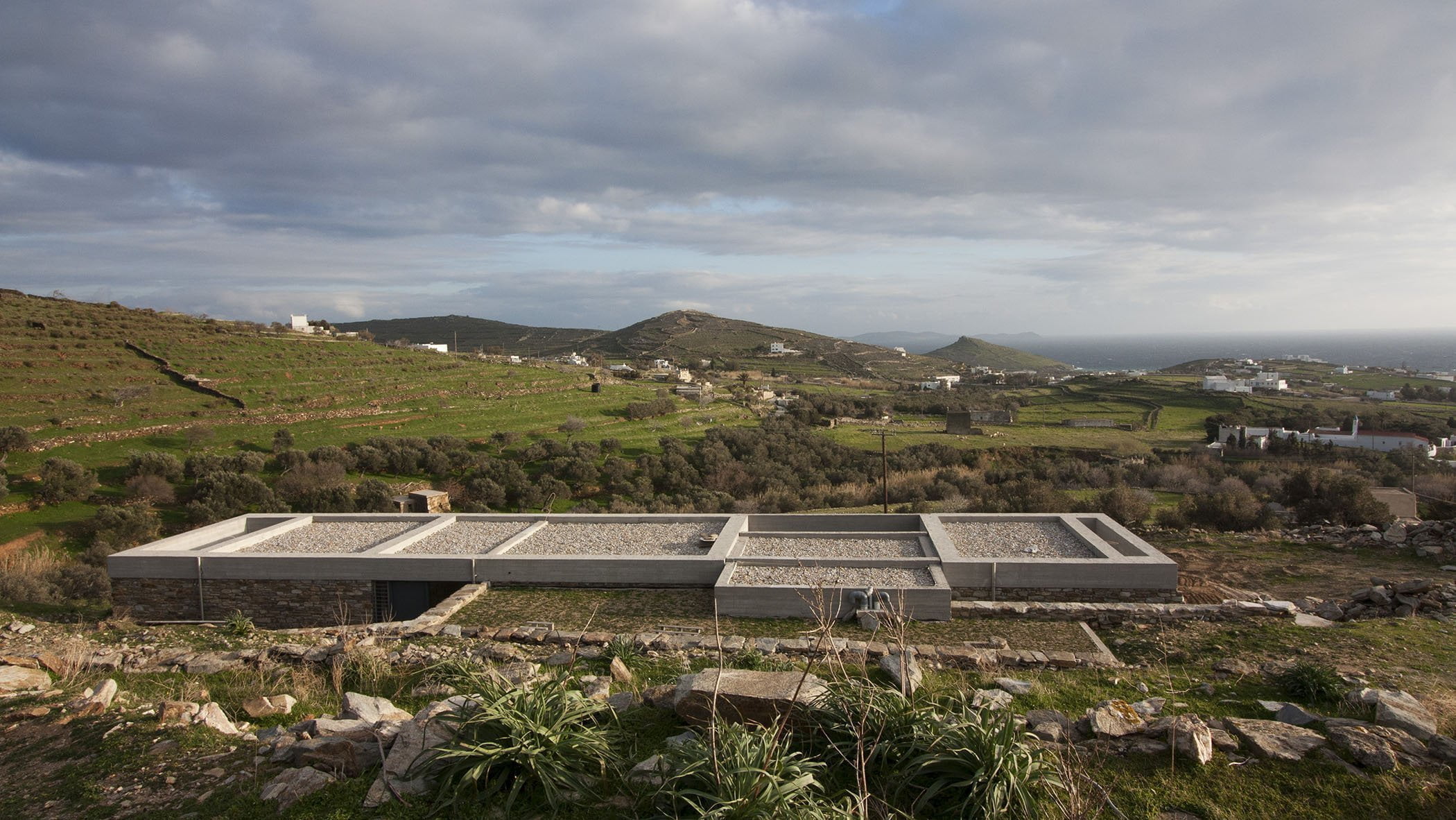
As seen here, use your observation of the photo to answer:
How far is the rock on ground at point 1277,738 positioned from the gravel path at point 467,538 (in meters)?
10.4

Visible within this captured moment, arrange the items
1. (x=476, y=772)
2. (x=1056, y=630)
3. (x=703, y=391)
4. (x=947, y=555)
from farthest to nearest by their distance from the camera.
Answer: (x=703, y=391), (x=947, y=555), (x=1056, y=630), (x=476, y=772)

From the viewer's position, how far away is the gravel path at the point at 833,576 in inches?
396

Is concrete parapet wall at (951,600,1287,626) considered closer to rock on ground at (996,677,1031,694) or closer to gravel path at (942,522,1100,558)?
gravel path at (942,522,1100,558)

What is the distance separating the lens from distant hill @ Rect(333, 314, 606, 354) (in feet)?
314

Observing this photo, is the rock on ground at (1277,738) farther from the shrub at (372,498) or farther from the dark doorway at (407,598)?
→ the shrub at (372,498)

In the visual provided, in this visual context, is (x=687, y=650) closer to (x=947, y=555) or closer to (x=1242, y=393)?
(x=947, y=555)

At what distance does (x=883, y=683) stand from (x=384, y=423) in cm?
3415

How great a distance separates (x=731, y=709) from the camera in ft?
14.2

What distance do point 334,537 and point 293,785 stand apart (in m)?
10.8

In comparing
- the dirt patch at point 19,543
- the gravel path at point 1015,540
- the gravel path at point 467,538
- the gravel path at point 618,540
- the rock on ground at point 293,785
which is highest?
the rock on ground at point 293,785

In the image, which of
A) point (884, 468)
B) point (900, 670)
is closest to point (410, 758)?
point (900, 670)

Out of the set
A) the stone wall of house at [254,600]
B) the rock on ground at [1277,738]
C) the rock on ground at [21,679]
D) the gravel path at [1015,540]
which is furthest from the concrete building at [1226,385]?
the rock on ground at [21,679]

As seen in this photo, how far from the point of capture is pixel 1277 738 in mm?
4660

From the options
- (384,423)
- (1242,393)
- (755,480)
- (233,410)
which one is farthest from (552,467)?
(1242,393)
